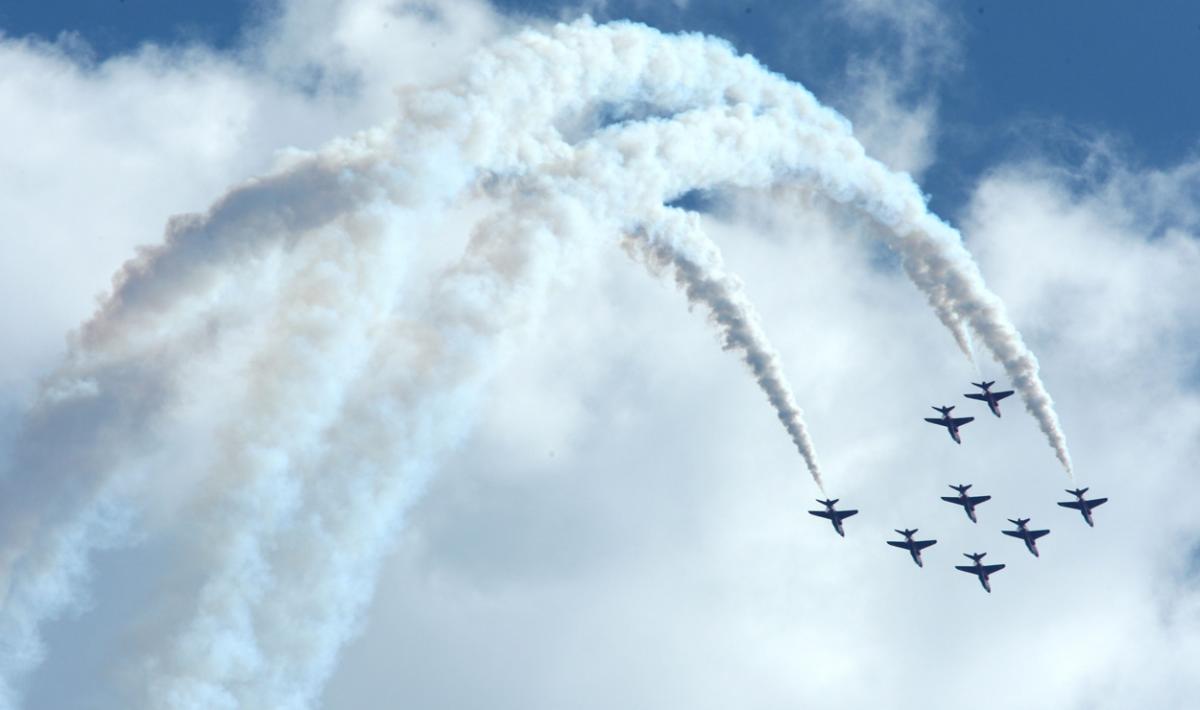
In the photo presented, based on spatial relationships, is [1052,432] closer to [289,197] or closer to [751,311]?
[751,311]

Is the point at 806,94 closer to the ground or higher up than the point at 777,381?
higher up

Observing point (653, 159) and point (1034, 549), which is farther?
point (1034, 549)

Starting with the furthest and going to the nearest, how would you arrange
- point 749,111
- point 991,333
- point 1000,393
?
1. point 1000,393
2. point 991,333
3. point 749,111

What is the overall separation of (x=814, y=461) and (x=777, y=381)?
4.18 m

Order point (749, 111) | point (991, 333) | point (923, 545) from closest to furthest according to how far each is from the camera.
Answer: point (749, 111), point (991, 333), point (923, 545)

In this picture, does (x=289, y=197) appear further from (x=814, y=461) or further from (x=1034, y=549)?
(x=1034, y=549)

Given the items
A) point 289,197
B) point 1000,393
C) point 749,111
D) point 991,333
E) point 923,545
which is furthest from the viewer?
point 923,545

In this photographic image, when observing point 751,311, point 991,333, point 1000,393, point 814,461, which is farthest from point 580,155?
point 1000,393

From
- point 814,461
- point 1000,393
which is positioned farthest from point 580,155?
point 1000,393

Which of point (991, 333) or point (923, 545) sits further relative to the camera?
point (923, 545)

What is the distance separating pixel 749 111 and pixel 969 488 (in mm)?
33802

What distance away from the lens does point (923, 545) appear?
110312 millimetres

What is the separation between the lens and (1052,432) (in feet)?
312

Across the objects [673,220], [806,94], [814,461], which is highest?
[806,94]
